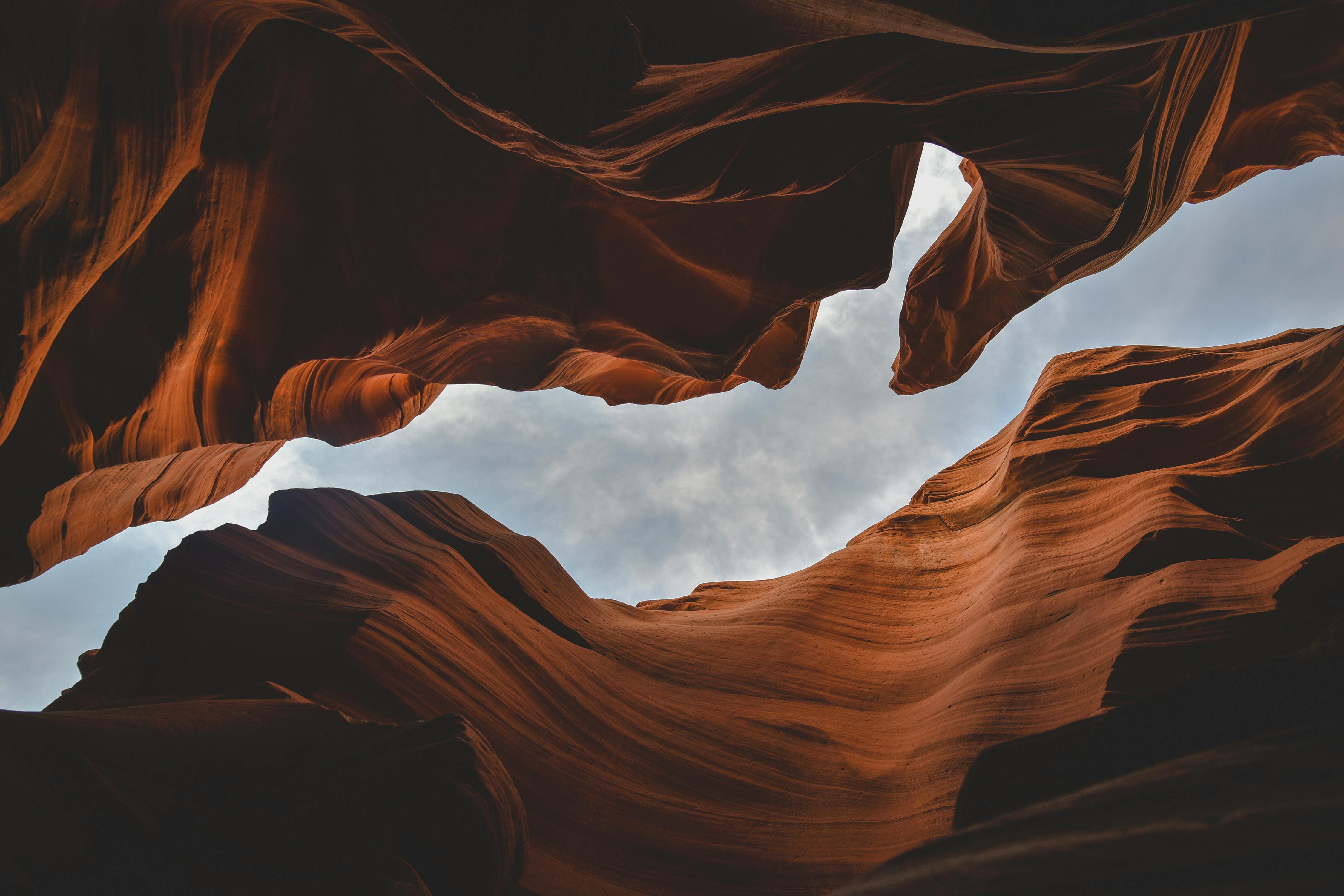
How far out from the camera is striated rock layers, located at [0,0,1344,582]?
4.00 m

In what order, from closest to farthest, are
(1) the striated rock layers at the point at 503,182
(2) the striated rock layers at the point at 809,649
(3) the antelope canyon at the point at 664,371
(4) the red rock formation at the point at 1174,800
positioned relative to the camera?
(4) the red rock formation at the point at 1174,800, (3) the antelope canyon at the point at 664,371, (1) the striated rock layers at the point at 503,182, (2) the striated rock layers at the point at 809,649

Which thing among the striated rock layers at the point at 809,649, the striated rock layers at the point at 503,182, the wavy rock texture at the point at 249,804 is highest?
the striated rock layers at the point at 503,182

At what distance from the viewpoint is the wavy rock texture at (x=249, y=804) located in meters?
3.14

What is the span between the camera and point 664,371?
32.1ft

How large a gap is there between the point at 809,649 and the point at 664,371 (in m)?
4.20

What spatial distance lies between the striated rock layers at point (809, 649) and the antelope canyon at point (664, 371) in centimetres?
4

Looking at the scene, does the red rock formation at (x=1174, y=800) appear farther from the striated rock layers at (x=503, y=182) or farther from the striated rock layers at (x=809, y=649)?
the striated rock layers at (x=503, y=182)

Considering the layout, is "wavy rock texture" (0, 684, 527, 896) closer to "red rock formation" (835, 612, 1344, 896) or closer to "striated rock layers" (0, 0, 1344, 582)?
"striated rock layers" (0, 0, 1344, 582)

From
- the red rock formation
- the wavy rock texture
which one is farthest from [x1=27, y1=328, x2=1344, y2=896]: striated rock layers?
the wavy rock texture

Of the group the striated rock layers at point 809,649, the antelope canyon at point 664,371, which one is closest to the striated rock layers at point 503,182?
the antelope canyon at point 664,371

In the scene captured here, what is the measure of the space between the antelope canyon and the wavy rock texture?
2 cm

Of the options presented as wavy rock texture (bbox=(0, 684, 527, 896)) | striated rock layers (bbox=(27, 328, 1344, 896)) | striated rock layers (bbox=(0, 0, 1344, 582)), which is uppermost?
striated rock layers (bbox=(0, 0, 1344, 582))

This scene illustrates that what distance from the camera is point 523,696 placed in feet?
19.4

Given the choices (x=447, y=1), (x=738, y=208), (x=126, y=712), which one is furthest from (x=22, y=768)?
(x=738, y=208)
